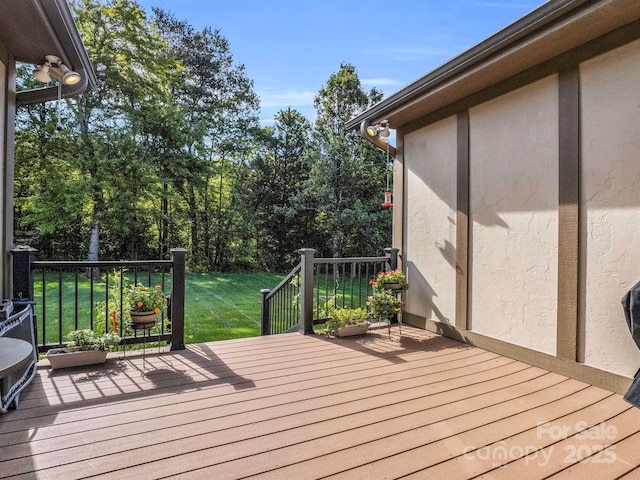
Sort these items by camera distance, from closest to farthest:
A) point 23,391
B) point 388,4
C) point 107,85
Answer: point 23,391 → point 388,4 → point 107,85

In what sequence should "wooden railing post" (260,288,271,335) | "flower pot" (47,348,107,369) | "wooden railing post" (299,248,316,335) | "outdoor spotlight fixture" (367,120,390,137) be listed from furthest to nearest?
"wooden railing post" (260,288,271,335)
"outdoor spotlight fixture" (367,120,390,137)
"wooden railing post" (299,248,316,335)
"flower pot" (47,348,107,369)

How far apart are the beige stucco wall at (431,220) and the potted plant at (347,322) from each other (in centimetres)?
80

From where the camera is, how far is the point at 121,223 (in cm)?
1183

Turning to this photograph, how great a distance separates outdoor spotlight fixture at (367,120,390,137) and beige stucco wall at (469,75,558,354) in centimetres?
115

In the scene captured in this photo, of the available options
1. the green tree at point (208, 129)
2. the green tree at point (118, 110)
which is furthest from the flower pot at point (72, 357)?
the green tree at point (208, 129)

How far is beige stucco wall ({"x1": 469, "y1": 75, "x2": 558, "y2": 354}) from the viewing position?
3082mm

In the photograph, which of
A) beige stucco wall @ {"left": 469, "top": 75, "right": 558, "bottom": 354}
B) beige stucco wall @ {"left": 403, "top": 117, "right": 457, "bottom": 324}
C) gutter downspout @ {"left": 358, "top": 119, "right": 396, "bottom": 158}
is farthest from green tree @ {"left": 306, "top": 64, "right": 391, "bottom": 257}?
beige stucco wall @ {"left": 469, "top": 75, "right": 558, "bottom": 354}

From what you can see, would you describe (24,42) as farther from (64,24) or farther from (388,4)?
(388,4)

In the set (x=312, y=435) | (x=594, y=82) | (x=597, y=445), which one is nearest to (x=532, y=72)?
(x=594, y=82)

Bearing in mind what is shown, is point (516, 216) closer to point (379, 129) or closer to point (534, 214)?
point (534, 214)

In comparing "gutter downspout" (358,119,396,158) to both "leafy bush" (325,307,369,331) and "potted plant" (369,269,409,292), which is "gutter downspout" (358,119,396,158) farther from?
"leafy bush" (325,307,369,331)

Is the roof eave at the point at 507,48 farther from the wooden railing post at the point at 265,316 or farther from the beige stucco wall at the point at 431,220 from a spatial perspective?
the wooden railing post at the point at 265,316

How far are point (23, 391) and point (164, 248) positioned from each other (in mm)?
12110

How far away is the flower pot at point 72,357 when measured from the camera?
297cm
